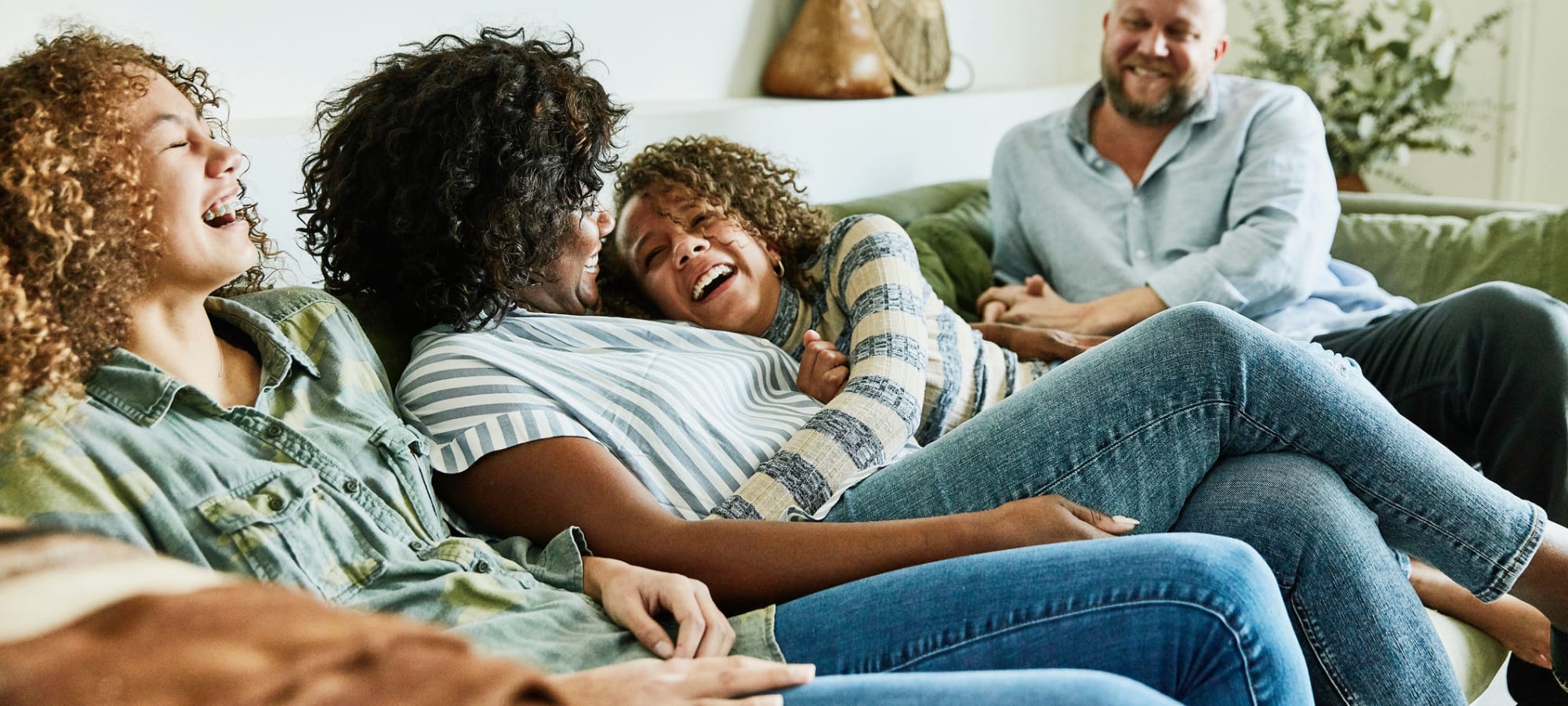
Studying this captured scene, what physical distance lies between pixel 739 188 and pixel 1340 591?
95cm

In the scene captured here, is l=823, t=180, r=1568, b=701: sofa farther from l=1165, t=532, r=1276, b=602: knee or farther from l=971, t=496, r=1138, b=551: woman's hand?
l=1165, t=532, r=1276, b=602: knee

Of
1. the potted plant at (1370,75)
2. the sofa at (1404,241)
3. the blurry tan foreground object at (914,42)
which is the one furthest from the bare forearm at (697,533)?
the potted plant at (1370,75)

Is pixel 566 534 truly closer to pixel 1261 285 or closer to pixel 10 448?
pixel 10 448

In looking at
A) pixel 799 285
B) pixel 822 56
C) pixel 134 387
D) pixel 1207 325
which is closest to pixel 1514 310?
pixel 1207 325

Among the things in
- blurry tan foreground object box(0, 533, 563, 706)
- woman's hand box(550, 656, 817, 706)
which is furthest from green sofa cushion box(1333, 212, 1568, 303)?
blurry tan foreground object box(0, 533, 563, 706)

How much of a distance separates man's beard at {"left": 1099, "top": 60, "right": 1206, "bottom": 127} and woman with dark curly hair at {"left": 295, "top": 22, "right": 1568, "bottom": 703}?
1174mm

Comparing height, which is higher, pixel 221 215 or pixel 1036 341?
pixel 221 215

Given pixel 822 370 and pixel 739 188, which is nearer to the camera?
pixel 822 370

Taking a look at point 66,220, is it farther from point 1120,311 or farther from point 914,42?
point 914,42

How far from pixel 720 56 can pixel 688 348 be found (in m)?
1.26

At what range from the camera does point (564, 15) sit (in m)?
2.23

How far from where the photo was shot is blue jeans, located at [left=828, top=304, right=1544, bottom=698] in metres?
1.33

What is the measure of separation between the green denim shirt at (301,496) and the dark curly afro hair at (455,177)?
0.49ft

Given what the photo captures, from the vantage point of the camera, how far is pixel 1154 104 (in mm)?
2451
